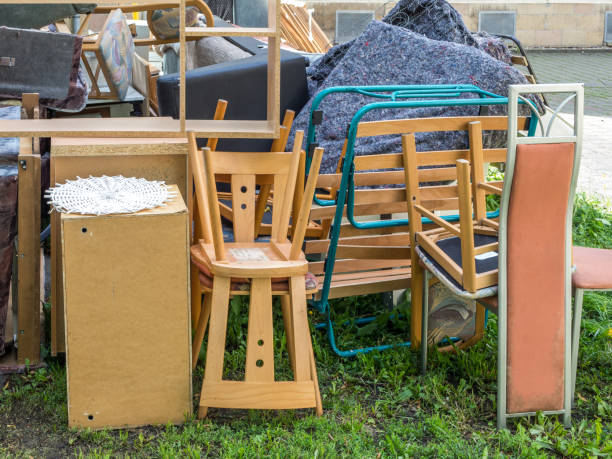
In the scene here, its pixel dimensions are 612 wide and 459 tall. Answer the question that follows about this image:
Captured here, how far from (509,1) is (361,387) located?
42.4 ft

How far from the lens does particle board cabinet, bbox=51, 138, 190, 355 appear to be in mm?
3057

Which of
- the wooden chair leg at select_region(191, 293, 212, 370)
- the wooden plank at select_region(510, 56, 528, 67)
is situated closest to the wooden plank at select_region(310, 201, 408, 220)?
the wooden chair leg at select_region(191, 293, 212, 370)

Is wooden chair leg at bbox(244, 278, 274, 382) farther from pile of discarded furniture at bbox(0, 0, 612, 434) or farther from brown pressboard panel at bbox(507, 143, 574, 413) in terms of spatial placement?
brown pressboard panel at bbox(507, 143, 574, 413)

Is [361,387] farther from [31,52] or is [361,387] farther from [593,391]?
[31,52]

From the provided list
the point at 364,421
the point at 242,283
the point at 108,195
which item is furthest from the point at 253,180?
the point at 364,421

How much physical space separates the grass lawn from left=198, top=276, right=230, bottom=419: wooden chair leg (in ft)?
0.62

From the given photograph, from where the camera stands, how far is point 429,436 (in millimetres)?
2973

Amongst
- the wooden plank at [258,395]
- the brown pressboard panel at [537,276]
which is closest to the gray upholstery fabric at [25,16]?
the wooden plank at [258,395]

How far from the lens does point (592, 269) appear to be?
117 inches

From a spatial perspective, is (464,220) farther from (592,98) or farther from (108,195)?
(592,98)

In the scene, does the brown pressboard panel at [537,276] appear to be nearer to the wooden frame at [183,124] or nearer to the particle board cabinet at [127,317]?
the wooden frame at [183,124]

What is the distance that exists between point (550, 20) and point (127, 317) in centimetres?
1387

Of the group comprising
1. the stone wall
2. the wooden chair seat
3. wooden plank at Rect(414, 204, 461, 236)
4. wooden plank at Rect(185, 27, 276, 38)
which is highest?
the stone wall

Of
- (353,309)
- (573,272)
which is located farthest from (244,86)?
(573,272)
